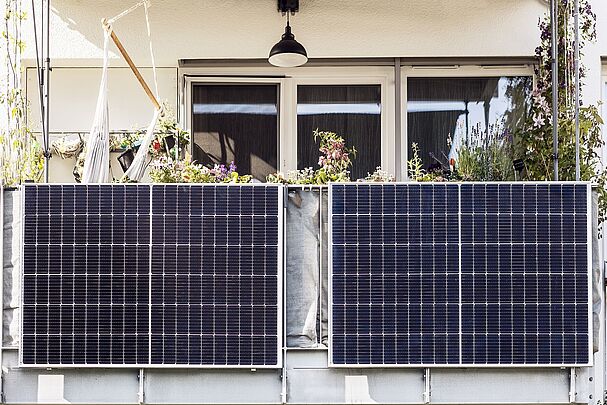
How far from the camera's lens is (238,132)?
905 centimetres

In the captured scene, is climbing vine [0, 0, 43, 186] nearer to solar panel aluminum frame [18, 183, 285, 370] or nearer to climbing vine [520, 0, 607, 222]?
solar panel aluminum frame [18, 183, 285, 370]

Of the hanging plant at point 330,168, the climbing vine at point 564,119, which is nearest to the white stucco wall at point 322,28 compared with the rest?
the climbing vine at point 564,119

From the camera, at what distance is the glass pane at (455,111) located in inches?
356

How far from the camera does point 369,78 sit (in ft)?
30.0

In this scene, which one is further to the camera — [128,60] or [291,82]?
[291,82]

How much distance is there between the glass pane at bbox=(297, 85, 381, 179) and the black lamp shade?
94 centimetres

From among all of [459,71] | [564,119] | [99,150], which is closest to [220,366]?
[99,150]

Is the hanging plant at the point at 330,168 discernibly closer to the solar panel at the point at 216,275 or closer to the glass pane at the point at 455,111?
the solar panel at the point at 216,275

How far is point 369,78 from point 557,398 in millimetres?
4090

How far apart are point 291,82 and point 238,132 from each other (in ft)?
2.60

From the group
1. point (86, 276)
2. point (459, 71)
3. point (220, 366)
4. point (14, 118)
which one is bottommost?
point (220, 366)

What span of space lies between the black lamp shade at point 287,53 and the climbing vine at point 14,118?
2381mm

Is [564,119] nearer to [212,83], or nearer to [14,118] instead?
[212,83]

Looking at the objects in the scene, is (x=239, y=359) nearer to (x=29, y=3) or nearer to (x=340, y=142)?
(x=340, y=142)
